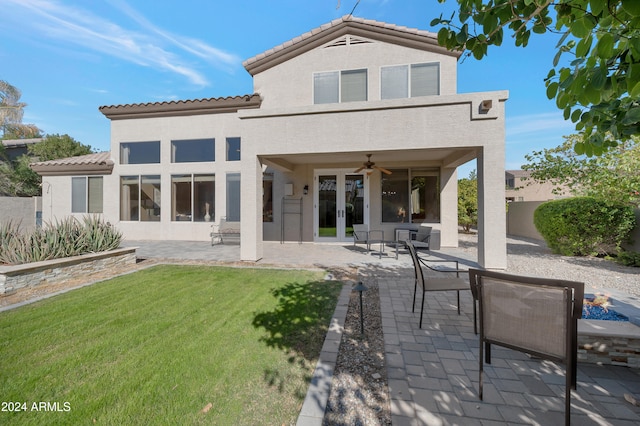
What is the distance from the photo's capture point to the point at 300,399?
2174 millimetres

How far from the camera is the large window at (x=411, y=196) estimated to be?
10438 mm

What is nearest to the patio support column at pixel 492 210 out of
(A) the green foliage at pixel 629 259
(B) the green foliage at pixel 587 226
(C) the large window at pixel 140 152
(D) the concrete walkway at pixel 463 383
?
(D) the concrete walkway at pixel 463 383

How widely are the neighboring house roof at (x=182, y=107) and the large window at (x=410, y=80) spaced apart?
540 centimetres

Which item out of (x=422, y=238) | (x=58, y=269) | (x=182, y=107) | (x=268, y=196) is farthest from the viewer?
(x=182, y=107)

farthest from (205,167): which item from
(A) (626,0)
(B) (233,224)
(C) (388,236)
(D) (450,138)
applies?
(A) (626,0)

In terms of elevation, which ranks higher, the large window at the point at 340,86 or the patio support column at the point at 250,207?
the large window at the point at 340,86

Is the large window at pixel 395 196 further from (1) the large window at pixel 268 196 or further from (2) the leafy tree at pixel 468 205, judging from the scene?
(2) the leafy tree at pixel 468 205

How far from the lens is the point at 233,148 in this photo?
11.5m

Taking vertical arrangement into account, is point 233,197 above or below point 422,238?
above

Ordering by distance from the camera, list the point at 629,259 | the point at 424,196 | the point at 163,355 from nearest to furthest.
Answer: the point at 163,355, the point at 629,259, the point at 424,196

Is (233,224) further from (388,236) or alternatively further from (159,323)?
(159,323)

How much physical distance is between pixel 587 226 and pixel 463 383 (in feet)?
30.1

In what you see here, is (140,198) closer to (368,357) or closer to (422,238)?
(422,238)

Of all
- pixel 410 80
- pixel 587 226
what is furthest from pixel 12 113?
pixel 587 226
